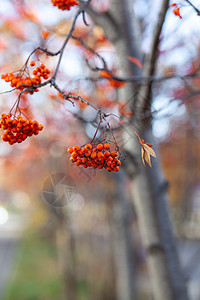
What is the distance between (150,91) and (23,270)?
404 inches

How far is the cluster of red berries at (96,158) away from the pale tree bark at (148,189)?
0.94 metres

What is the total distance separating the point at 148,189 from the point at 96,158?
110 cm

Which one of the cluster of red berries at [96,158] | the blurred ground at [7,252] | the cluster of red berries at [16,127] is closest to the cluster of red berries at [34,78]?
the cluster of red berries at [16,127]

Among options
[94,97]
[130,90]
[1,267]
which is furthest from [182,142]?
[1,267]

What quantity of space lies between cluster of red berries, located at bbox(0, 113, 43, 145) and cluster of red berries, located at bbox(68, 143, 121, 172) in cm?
24

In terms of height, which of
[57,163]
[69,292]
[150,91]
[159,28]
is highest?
[57,163]

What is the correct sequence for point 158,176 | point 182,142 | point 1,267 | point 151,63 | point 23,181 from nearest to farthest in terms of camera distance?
point 151,63, point 158,176, point 182,142, point 23,181, point 1,267

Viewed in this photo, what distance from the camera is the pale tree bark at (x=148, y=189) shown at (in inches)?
83.5

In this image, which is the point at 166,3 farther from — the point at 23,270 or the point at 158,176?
the point at 23,270

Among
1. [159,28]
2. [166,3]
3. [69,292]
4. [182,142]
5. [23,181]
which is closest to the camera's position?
[166,3]

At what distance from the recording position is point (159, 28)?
1646mm

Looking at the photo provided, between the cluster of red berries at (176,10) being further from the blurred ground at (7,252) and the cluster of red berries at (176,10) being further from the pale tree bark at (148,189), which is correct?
the blurred ground at (7,252)

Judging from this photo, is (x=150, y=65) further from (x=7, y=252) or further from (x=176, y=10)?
(x=7, y=252)

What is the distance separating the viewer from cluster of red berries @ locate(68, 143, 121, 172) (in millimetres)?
1157
